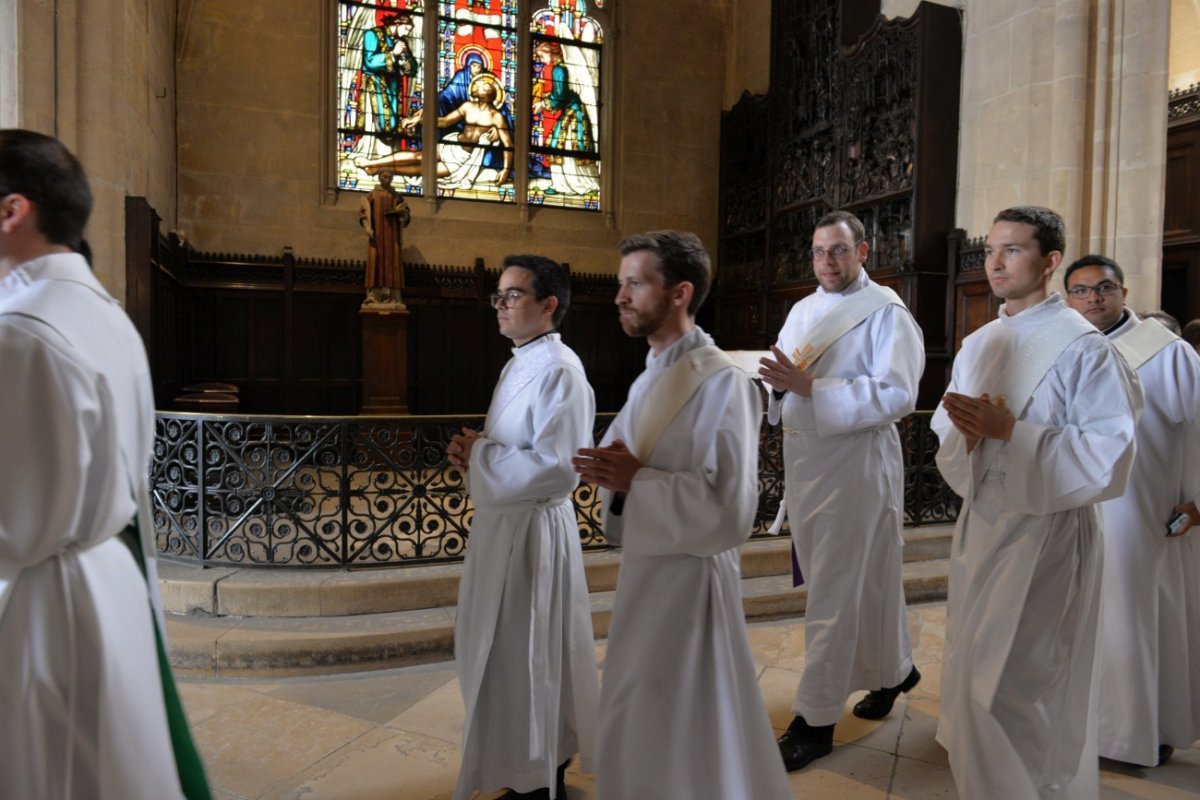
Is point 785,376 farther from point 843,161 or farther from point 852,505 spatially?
point 843,161

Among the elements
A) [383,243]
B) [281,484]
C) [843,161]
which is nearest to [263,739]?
[281,484]

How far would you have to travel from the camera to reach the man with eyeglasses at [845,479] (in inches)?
116

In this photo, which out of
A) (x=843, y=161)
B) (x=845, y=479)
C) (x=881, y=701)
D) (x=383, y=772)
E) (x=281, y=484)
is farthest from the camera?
(x=843, y=161)

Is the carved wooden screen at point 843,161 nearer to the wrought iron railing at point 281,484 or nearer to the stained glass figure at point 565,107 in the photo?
the stained glass figure at point 565,107

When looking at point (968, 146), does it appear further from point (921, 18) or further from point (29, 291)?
point (29, 291)

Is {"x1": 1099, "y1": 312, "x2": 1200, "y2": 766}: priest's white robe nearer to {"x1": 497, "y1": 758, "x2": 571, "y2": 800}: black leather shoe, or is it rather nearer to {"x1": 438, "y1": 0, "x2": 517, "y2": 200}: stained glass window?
{"x1": 497, "y1": 758, "x2": 571, "y2": 800}: black leather shoe

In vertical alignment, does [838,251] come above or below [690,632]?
above

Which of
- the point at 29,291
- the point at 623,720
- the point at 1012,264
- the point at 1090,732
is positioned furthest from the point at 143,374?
the point at 1090,732

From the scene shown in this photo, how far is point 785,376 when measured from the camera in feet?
9.65

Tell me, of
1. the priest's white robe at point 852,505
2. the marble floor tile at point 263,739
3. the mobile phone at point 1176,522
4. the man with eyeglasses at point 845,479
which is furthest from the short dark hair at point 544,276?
the mobile phone at point 1176,522

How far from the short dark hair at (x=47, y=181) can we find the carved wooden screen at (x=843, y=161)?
7.36 m

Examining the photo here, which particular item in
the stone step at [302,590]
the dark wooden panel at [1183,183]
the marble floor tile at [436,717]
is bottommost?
the marble floor tile at [436,717]

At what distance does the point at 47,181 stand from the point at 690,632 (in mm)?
1655

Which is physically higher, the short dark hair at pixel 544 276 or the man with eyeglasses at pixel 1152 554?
the short dark hair at pixel 544 276
